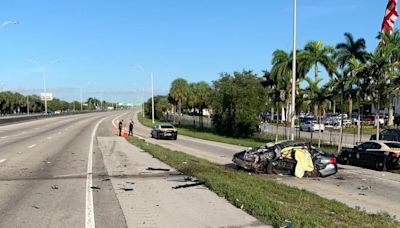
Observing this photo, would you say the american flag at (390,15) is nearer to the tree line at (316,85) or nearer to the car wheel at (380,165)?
the tree line at (316,85)

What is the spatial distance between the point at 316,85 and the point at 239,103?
1909 cm

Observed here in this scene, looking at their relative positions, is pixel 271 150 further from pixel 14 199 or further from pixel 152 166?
pixel 14 199

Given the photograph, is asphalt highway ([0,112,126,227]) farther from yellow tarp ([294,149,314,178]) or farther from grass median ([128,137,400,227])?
yellow tarp ([294,149,314,178])

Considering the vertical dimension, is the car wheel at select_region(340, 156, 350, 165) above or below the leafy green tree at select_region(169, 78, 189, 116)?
below

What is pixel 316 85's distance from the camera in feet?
113

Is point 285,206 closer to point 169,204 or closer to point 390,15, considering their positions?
point 169,204

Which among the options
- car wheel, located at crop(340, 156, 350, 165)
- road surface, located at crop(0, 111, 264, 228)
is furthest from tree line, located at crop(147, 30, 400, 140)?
road surface, located at crop(0, 111, 264, 228)

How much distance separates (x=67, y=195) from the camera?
1255 centimetres

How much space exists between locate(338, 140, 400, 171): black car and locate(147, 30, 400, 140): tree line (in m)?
5.46

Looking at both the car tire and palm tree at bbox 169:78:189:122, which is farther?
palm tree at bbox 169:78:189:122

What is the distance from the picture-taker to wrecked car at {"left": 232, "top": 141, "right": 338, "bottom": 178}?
18.7m

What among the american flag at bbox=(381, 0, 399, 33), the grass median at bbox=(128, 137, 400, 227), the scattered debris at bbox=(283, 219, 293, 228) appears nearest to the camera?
the scattered debris at bbox=(283, 219, 293, 228)

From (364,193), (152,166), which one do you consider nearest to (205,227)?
(364,193)

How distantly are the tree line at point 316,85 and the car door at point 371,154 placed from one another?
5.85m
